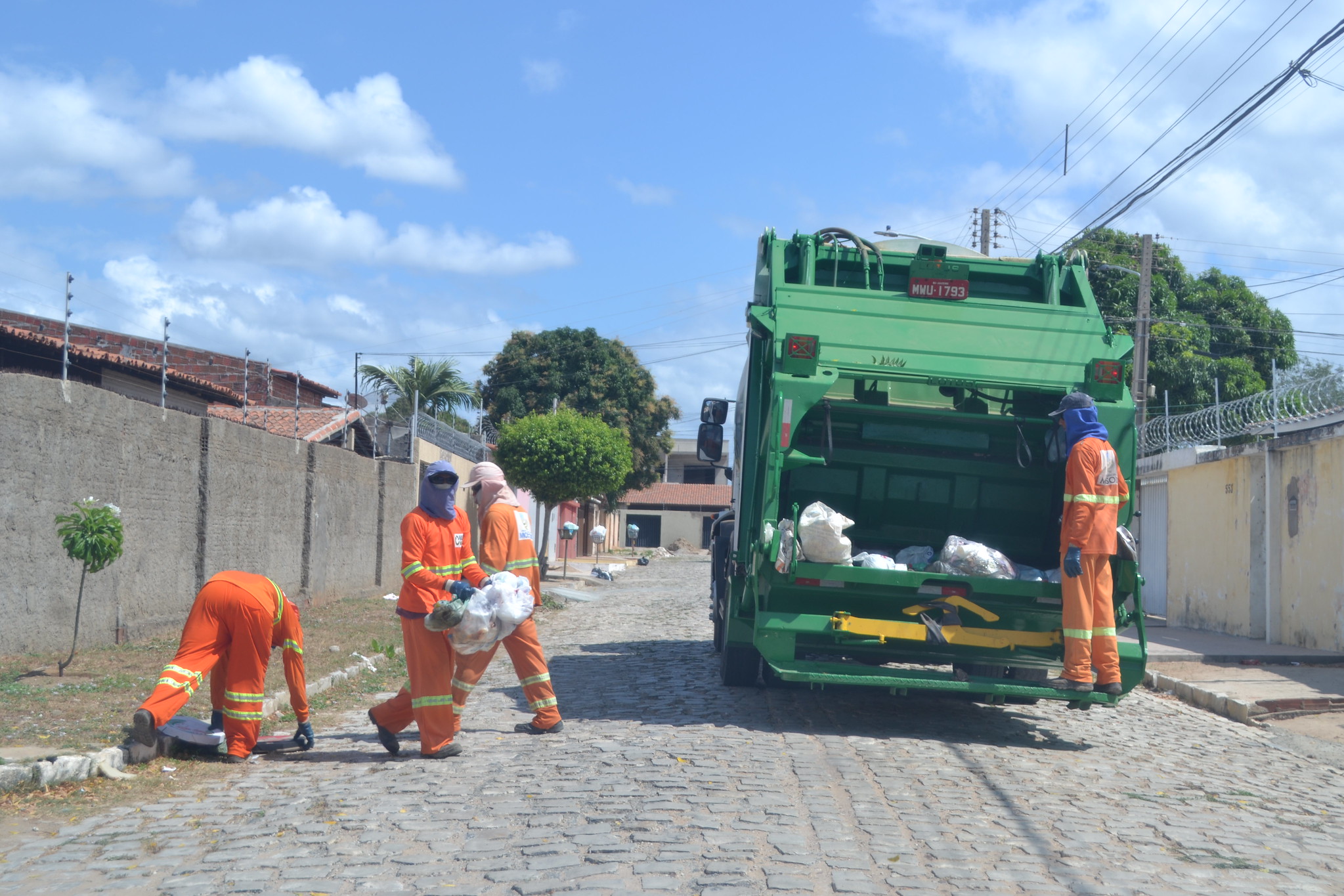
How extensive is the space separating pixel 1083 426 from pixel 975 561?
1103 millimetres

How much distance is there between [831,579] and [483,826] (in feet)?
10.0

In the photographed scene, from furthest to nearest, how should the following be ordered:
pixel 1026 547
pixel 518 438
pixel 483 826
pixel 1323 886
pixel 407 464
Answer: pixel 518 438
pixel 407 464
pixel 1026 547
pixel 483 826
pixel 1323 886

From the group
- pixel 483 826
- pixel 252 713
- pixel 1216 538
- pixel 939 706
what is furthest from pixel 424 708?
pixel 1216 538

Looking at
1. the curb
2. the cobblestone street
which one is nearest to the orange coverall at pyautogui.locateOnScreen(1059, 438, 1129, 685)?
the cobblestone street

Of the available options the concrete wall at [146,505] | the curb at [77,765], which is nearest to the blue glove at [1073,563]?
the curb at [77,765]

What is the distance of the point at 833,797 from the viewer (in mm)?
5598

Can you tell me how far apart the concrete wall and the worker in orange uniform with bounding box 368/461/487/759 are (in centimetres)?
388

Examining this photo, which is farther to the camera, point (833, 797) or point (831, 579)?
point (831, 579)

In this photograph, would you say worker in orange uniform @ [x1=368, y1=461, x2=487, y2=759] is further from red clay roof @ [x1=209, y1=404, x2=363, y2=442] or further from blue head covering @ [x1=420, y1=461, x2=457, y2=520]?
red clay roof @ [x1=209, y1=404, x2=363, y2=442]

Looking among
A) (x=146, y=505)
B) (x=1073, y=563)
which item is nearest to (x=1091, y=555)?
(x=1073, y=563)

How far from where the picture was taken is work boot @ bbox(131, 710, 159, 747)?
19.6 feet

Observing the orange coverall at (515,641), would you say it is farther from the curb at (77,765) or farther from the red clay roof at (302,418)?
the red clay roof at (302,418)

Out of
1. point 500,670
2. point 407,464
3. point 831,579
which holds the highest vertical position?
point 407,464

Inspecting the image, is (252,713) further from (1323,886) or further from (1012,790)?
(1323,886)
